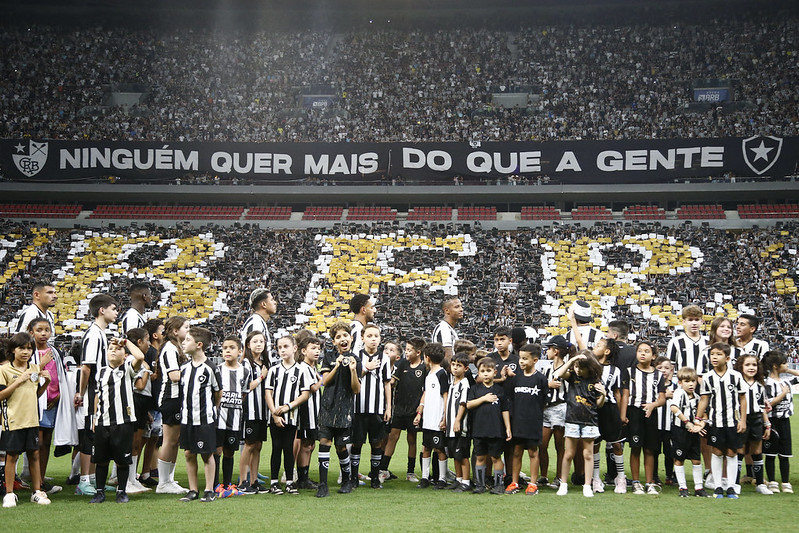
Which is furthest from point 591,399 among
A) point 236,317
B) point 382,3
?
point 382,3

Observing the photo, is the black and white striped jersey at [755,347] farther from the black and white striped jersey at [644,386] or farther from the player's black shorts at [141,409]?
the player's black shorts at [141,409]

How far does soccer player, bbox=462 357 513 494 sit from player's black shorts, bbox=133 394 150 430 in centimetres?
381

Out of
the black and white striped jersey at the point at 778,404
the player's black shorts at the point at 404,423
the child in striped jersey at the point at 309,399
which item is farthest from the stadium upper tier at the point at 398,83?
the child in striped jersey at the point at 309,399

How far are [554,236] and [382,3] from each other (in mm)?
21359

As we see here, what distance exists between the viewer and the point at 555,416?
974 centimetres

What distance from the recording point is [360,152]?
125 ft

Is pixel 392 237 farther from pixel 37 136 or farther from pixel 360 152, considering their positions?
pixel 37 136

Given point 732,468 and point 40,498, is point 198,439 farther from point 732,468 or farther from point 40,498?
point 732,468

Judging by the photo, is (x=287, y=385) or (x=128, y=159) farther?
(x=128, y=159)

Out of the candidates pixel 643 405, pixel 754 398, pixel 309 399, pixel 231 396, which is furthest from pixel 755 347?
pixel 231 396

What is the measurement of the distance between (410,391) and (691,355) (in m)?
3.73

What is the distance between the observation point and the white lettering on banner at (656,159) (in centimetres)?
3581

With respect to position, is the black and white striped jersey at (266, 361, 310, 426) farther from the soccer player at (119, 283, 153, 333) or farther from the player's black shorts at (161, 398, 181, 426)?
the soccer player at (119, 283, 153, 333)

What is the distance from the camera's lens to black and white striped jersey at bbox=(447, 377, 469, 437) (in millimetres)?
9619
